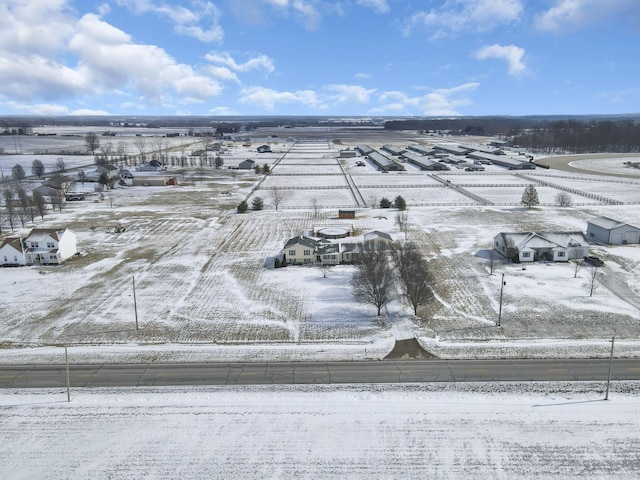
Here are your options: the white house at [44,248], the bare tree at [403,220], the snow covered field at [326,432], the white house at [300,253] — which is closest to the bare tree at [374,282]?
the white house at [300,253]

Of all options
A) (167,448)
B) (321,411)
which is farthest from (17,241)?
(321,411)

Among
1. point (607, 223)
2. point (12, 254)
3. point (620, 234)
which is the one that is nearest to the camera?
point (12, 254)

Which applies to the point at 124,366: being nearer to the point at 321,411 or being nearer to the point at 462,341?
the point at 321,411

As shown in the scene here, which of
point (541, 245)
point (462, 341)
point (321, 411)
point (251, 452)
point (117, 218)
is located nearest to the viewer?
point (251, 452)

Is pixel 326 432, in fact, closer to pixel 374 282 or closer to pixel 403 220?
pixel 374 282

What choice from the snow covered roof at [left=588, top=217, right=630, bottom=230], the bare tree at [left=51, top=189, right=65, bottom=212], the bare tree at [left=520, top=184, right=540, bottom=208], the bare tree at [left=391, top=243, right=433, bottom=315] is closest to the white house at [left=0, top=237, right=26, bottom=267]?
the bare tree at [left=51, top=189, right=65, bottom=212]

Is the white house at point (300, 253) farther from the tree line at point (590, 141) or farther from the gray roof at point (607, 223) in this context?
the tree line at point (590, 141)

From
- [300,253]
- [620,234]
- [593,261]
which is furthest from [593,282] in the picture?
[300,253]
